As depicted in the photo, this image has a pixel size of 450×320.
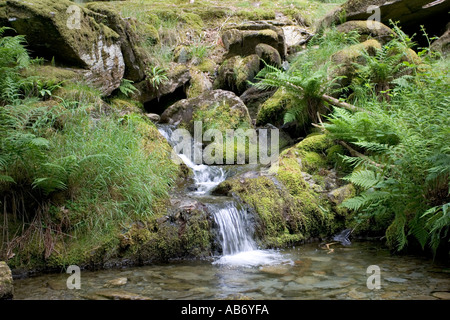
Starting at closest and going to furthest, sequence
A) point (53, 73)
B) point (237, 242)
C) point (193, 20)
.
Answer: point (237, 242)
point (53, 73)
point (193, 20)

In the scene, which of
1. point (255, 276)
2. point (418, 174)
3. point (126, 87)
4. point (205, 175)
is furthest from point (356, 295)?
point (126, 87)

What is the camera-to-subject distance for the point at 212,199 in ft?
16.0

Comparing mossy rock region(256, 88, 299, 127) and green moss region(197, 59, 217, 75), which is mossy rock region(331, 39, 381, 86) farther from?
green moss region(197, 59, 217, 75)

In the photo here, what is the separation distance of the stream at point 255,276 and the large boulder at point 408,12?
605cm

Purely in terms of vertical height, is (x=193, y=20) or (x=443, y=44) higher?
(x=193, y=20)

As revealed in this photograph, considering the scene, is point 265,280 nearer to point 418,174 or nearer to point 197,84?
point 418,174

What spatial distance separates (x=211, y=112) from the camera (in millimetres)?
7453

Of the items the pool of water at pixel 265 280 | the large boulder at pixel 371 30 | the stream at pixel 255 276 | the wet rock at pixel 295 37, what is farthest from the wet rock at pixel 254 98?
the pool of water at pixel 265 280

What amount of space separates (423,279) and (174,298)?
2269mm

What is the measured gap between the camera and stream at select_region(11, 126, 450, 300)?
298 centimetres

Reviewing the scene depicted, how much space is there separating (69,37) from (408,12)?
289 inches

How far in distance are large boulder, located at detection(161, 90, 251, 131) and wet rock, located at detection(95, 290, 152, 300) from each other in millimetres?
4641
